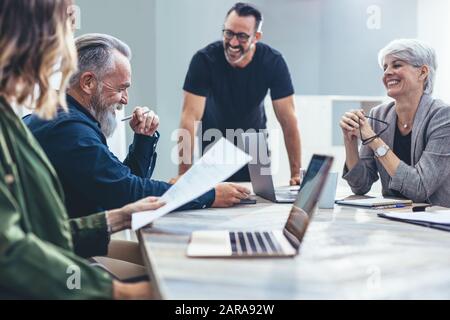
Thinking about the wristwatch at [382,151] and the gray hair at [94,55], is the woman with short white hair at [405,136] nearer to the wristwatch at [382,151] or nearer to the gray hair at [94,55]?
the wristwatch at [382,151]

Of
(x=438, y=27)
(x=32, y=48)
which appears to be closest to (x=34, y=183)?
(x=32, y=48)

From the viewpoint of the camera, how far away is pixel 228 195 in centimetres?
163

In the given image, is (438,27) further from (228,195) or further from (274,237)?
(274,237)

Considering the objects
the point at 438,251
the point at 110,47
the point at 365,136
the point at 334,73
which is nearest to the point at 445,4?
the point at 334,73

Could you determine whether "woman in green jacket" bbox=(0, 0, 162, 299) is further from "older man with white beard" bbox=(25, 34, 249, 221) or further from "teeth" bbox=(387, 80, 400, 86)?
"teeth" bbox=(387, 80, 400, 86)

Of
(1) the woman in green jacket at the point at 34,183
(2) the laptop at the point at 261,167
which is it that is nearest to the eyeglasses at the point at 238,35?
(2) the laptop at the point at 261,167

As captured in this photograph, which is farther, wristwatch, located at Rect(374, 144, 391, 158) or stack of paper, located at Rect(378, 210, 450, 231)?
wristwatch, located at Rect(374, 144, 391, 158)

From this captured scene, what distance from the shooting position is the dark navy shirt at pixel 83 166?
1.33m

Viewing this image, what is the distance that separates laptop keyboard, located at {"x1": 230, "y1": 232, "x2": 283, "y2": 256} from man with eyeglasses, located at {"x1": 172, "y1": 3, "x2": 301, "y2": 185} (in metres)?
1.55

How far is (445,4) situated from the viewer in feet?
13.4

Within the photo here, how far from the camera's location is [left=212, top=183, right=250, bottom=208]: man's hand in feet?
5.31

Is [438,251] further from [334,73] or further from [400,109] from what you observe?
[334,73]

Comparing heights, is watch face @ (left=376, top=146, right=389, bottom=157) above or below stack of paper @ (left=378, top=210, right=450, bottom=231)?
above

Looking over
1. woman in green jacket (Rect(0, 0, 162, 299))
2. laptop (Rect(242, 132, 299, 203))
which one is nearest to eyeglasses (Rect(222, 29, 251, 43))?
laptop (Rect(242, 132, 299, 203))
